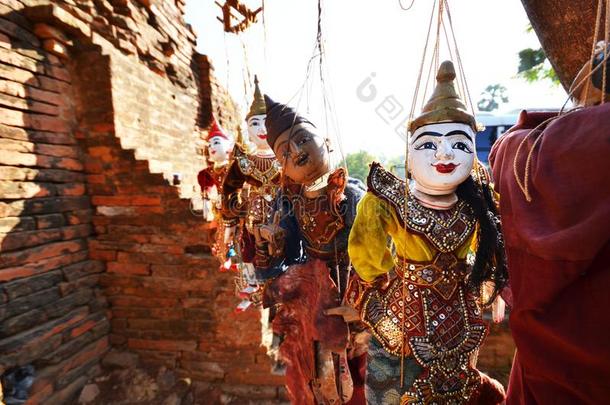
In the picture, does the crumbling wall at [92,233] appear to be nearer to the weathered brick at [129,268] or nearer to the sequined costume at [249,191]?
the weathered brick at [129,268]

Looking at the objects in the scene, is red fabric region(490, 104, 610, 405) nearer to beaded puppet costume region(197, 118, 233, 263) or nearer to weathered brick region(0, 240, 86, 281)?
beaded puppet costume region(197, 118, 233, 263)

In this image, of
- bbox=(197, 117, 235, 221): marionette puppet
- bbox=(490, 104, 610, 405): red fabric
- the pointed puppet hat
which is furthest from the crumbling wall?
bbox=(490, 104, 610, 405): red fabric

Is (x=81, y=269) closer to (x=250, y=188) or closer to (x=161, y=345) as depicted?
(x=161, y=345)

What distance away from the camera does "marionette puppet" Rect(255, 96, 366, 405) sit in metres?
1.56

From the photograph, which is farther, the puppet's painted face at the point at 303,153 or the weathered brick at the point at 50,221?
the weathered brick at the point at 50,221

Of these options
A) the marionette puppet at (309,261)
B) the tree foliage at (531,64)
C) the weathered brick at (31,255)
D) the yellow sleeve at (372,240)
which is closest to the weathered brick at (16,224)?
the weathered brick at (31,255)

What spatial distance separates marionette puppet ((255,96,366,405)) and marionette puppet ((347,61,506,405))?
0.32 meters

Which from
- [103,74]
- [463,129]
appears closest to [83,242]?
[103,74]

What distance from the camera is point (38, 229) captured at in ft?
8.19

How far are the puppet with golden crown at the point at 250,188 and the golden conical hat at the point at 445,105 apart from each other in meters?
1.04

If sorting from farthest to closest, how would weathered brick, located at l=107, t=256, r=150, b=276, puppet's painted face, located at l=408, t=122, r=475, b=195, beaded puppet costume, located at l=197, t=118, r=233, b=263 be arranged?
weathered brick, located at l=107, t=256, r=150, b=276 < beaded puppet costume, located at l=197, t=118, r=233, b=263 < puppet's painted face, located at l=408, t=122, r=475, b=195

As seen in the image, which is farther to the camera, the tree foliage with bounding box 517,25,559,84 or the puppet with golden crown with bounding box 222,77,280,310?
the tree foliage with bounding box 517,25,559,84

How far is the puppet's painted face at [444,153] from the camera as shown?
3.72ft

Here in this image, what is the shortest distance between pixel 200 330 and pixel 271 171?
1990mm
